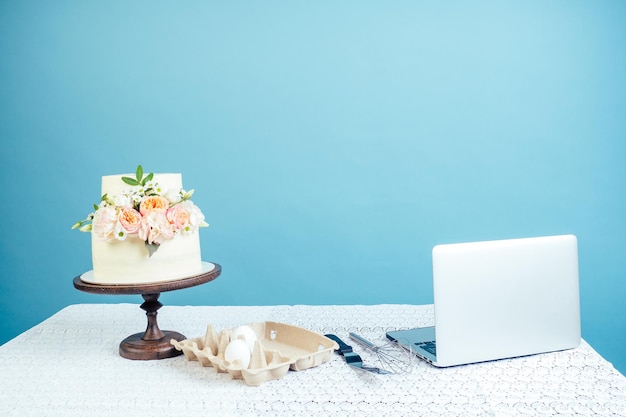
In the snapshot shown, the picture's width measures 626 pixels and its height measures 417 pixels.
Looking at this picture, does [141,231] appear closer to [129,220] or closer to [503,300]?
[129,220]

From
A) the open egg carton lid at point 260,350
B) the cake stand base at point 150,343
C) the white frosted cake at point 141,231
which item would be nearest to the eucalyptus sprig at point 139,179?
the white frosted cake at point 141,231

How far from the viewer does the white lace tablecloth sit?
1182mm

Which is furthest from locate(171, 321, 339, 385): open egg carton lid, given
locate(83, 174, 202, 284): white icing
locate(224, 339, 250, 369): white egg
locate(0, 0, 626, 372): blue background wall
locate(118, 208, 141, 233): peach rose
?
locate(0, 0, 626, 372): blue background wall

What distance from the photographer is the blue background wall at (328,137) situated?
342 centimetres

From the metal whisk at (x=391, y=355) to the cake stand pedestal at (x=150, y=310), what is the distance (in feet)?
1.20

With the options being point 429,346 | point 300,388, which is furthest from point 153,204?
point 429,346

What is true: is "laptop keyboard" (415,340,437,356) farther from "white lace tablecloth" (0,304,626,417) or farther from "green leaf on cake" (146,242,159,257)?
"green leaf on cake" (146,242,159,257)

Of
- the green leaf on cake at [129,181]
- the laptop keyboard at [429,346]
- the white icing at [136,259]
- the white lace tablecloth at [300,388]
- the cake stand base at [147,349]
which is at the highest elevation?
the green leaf on cake at [129,181]

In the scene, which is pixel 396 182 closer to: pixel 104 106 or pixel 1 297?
pixel 104 106

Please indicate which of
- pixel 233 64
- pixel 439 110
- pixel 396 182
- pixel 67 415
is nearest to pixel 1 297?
pixel 233 64

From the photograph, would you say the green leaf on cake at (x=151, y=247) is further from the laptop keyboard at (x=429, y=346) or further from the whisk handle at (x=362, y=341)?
the laptop keyboard at (x=429, y=346)

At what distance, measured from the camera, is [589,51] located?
3.41 metres

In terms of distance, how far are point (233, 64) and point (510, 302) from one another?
244 cm

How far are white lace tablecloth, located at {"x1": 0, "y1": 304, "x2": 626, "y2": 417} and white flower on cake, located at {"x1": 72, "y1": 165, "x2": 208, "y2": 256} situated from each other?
0.88 feet
